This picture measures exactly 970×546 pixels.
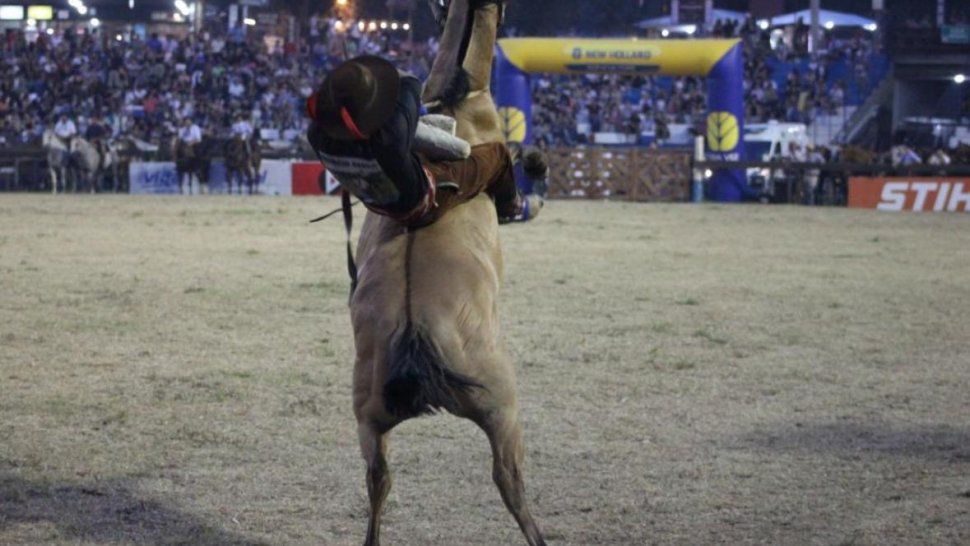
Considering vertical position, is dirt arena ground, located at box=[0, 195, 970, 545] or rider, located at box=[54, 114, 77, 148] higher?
rider, located at box=[54, 114, 77, 148]

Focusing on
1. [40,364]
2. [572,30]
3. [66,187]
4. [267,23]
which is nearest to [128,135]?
[66,187]

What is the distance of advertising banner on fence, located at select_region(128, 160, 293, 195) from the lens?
1329 inches

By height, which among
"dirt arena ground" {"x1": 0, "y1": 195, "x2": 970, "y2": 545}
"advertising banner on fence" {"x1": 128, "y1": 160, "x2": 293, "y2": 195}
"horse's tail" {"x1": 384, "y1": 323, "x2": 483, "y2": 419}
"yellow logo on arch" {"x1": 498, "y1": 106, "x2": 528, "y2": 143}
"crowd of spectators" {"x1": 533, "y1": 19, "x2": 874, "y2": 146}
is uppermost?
"crowd of spectators" {"x1": 533, "y1": 19, "x2": 874, "y2": 146}

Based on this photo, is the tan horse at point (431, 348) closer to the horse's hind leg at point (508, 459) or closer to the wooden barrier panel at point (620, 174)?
the horse's hind leg at point (508, 459)

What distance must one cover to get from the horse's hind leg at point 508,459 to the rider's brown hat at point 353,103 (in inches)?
41.4

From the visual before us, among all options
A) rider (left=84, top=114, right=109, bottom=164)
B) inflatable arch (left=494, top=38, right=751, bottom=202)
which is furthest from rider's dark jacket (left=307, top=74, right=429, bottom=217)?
rider (left=84, top=114, right=109, bottom=164)

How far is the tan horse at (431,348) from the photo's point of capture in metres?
4.41

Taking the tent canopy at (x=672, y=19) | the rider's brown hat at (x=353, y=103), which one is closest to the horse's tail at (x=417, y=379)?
the rider's brown hat at (x=353, y=103)

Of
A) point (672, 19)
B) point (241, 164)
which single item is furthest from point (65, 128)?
point (672, 19)

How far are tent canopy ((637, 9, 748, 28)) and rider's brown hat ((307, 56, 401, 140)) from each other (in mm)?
40248

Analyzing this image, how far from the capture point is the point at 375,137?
14.2 ft

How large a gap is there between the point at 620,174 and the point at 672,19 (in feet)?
44.1

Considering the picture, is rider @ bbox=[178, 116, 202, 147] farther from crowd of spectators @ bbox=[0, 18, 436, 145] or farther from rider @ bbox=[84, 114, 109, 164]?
rider @ bbox=[84, 114, 109, 164]

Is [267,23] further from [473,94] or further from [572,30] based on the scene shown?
[473,94]
